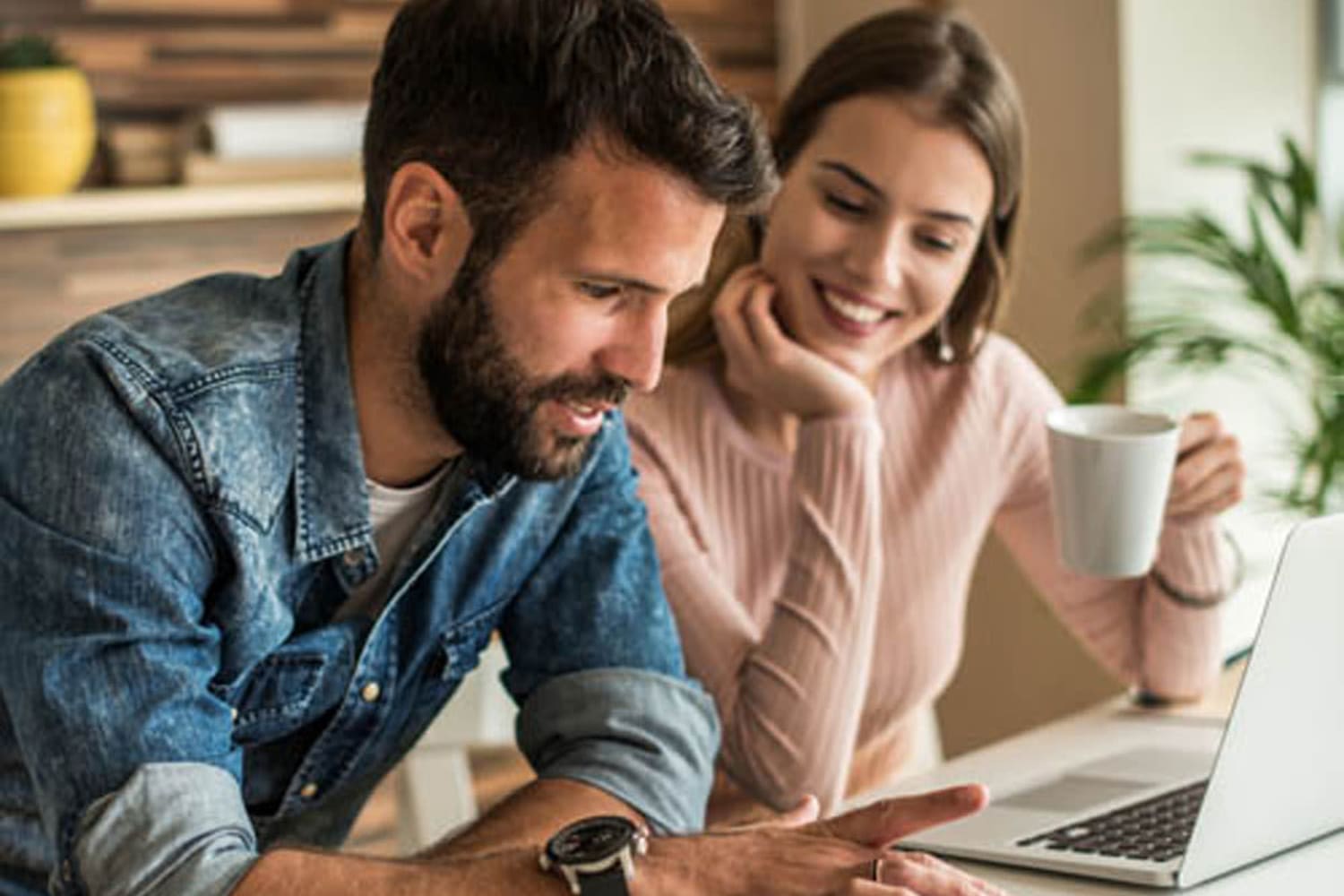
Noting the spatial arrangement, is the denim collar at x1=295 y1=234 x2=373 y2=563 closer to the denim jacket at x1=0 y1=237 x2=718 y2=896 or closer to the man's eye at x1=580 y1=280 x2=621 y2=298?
the denim jacket at x1=0 y1=237 x2=718 y2=896

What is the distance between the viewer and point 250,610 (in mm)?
1357

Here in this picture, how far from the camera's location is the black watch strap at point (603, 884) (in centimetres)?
118

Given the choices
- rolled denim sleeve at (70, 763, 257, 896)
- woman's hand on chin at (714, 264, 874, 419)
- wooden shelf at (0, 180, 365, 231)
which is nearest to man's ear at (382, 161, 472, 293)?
rolled denim sleeve at (70, 763, 257, 896)

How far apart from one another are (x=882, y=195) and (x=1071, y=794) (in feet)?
2.07

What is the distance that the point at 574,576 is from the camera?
5.28 feet

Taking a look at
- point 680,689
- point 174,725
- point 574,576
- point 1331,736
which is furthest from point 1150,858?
point 174,725

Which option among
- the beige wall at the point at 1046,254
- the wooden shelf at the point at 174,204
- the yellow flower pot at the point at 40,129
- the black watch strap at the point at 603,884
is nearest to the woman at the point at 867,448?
the black watch strap at the point at 603,884

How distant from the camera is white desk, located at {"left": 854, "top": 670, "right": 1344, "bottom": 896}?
131 cm

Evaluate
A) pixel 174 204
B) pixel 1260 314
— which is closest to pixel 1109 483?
pixel 1260 314

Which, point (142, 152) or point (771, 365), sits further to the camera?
point (142, 152)

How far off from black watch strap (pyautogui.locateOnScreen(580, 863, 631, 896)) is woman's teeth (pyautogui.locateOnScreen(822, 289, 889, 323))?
0.86m

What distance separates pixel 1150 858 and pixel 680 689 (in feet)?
1.37

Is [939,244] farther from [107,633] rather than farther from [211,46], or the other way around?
[211,46]

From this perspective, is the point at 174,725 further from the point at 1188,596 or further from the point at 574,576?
the point at 1188,596
